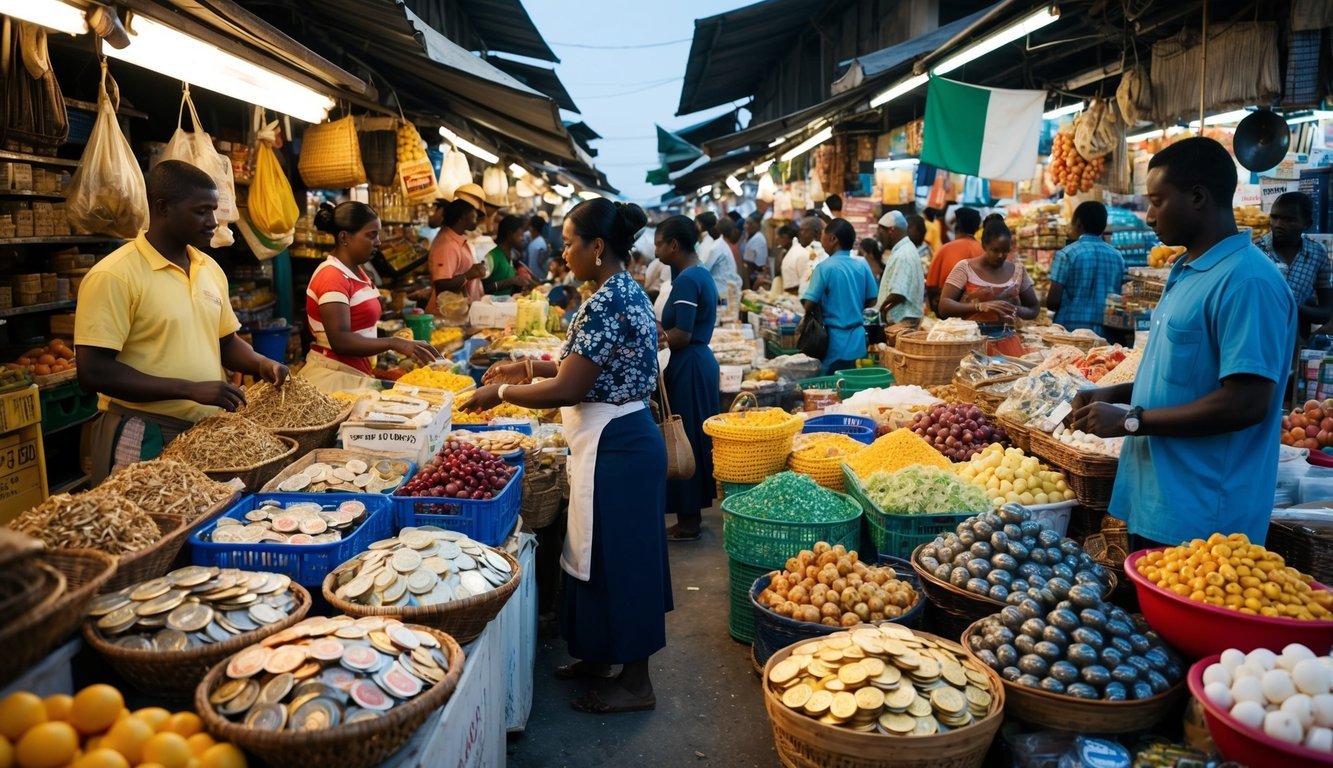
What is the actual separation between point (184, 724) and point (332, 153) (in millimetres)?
5561

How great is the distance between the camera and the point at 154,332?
3619 millimetres

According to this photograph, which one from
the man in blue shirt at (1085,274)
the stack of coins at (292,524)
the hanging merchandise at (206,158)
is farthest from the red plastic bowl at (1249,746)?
the man in blue shirt at (1085,274)

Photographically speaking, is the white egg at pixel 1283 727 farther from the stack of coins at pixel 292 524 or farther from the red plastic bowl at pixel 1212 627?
the stack of coins at pixel 292 524

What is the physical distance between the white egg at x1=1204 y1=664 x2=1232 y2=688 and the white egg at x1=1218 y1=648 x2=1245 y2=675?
2 centimetres

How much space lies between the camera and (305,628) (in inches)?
89.3

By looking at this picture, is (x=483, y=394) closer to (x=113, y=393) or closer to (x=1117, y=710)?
(x=113, y=393)

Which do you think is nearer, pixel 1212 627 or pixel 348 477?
pixel 1212 627

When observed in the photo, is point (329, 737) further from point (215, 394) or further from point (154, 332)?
point (154, 332)

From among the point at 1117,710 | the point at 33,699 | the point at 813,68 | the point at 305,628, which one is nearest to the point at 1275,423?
the point at 1117,710

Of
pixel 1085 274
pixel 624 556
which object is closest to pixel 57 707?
pixel 624 556

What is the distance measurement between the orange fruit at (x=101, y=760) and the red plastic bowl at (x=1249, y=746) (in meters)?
2.50

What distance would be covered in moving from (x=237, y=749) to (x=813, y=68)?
58.8ft

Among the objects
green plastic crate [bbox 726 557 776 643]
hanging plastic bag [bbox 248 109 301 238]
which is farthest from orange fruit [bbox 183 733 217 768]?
hanging plastic bag [bbox 248 109 301 238]

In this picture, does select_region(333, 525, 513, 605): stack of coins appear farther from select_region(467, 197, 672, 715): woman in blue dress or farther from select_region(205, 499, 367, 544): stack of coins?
select_region(467, 197, 672, 715): woman in blue dress
